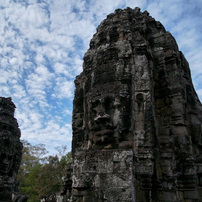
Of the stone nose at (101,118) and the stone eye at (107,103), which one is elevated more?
the stone eye at (107,103)

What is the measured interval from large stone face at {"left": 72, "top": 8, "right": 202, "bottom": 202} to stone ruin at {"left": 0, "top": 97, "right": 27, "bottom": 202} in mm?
5588

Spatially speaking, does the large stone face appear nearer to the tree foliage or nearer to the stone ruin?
the stone ruin

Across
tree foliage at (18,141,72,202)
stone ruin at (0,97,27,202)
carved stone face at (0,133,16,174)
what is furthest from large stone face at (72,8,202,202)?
tree foliage at (18,141,72,202)

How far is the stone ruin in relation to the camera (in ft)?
29.2

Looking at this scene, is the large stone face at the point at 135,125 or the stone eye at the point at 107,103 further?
the stone eye at the point at 107,103

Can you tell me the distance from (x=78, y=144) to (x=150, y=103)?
292cm

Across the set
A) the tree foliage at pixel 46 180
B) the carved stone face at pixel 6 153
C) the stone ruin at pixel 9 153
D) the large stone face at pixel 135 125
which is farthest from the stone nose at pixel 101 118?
the tree foliage at pixel 46 180

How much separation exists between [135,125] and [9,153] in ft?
23.6

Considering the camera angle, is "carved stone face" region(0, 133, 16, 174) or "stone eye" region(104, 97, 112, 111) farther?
"carved stone face" region(0, 133, 16, 174)

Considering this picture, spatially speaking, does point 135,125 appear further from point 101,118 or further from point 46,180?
point 46,180

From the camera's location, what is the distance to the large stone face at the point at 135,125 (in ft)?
14.0

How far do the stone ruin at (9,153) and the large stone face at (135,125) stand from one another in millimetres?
5588

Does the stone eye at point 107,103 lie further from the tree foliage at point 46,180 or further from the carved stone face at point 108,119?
the tree foliage at point 46,180

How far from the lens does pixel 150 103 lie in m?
4.90
